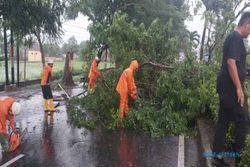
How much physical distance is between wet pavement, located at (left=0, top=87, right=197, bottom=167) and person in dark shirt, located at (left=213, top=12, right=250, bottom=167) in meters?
1.72

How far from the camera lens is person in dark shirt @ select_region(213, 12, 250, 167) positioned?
4695 mm

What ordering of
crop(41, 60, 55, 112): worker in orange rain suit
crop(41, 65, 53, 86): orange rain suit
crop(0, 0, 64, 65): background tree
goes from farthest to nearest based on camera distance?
crop(0, 0, 64, 65): background tree
crop(41, 65, 53, 86): orange rain suit
crop(41, 60, 55, 112): worker in orange rain suit

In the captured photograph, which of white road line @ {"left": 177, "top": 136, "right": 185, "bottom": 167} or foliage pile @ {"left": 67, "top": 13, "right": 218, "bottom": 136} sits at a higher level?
foliage pile @ {"left": 67, "top": 13, "right": 218, "bottom": 136}

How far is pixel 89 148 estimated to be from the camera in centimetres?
754

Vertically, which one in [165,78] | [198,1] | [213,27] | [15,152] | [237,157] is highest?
[198,1]

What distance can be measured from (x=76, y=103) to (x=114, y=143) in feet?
13.0

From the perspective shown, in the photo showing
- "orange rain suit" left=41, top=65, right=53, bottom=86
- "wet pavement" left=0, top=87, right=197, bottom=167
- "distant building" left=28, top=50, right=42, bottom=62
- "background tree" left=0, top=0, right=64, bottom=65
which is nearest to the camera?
"wet pavement" left=0, top=87, right=197, bottom=167

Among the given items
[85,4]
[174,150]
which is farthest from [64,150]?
[85,4]

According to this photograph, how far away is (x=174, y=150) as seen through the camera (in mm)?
7379

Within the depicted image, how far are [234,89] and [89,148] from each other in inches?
145

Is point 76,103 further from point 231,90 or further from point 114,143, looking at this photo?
point 231,90

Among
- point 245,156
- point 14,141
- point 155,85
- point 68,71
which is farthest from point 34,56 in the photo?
point 245,156

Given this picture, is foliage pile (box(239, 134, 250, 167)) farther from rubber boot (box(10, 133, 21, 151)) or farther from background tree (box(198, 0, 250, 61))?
background tree (box(198, 0, 250, 61))

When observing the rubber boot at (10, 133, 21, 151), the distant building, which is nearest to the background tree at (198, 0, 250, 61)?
the rubber boot at (10, 133, 21, 151)
